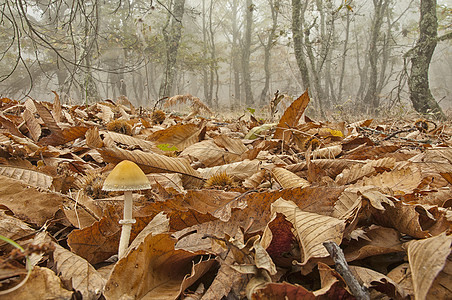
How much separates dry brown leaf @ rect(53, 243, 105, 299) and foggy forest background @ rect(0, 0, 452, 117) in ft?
6.77

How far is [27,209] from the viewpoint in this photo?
0.99 m

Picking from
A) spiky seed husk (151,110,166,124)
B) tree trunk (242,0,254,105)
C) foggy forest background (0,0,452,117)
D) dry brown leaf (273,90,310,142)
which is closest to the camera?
dry brown leaf (273,90,310,142)

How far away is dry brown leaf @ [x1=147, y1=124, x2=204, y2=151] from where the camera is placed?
6.61 feet

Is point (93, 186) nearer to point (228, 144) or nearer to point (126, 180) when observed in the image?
point (126, 180)

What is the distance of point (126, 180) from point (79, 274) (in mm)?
245

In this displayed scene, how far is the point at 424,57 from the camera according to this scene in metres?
7.42

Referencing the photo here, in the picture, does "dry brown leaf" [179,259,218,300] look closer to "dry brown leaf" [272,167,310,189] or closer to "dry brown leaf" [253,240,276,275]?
"dry brown leaf" [253,240,276,275]

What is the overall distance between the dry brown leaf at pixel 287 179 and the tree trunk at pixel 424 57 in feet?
25.4

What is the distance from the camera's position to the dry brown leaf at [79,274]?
650 millimetres

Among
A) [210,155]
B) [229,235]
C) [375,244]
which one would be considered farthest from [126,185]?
[210,155]

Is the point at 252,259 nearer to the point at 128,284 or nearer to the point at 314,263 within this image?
the point at 314,263

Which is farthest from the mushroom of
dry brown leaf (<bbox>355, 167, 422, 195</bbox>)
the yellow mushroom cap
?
dry brown leaf (<bbox>355, 167, 422, 195</bbox>)

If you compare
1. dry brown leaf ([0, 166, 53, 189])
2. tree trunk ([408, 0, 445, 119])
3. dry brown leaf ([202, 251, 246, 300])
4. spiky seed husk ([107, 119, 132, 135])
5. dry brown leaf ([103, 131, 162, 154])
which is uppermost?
tree trunk ([408, 0, 445, 119])

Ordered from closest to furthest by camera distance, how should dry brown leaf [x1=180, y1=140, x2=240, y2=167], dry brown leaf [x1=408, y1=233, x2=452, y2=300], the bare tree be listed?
dry brown leaf [x1=408, y1=233, x2=452, y2=300], dry brown leaf [x1=180, y1=140, x2=240, y2=167], the bare tree
